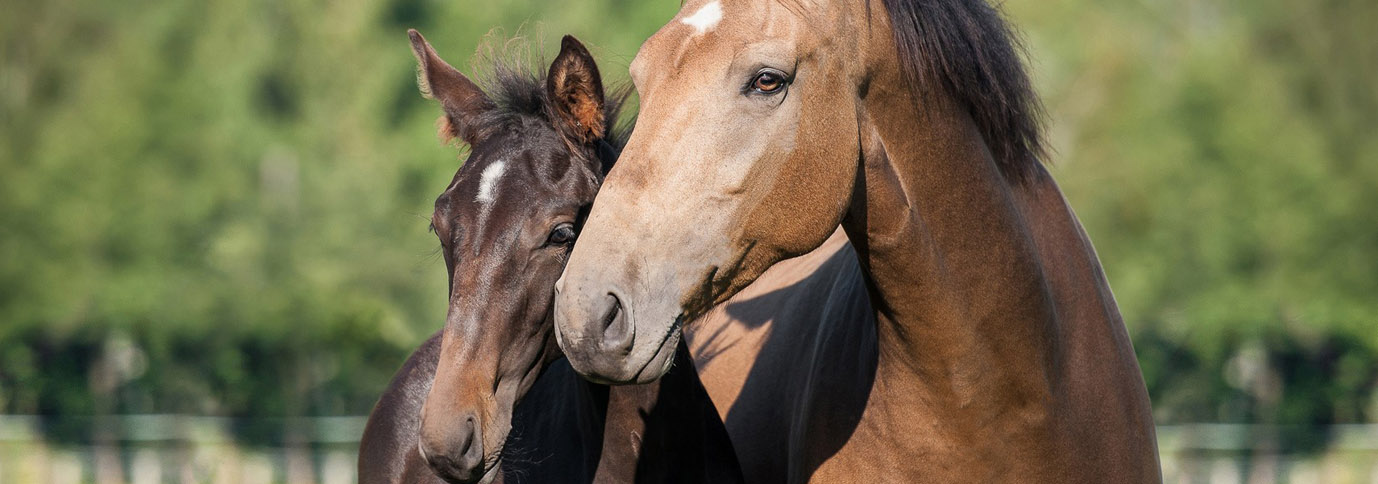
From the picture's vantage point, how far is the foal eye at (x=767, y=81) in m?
2.50

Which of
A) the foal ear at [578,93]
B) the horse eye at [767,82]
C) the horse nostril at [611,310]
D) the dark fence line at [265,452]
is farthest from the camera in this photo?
the dark fence line at [265,452]

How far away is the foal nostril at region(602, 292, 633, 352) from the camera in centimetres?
233

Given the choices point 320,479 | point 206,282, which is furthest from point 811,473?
point 206,282

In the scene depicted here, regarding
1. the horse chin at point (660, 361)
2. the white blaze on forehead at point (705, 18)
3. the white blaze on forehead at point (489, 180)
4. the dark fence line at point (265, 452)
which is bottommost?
the dark fence line at point (265, 452)

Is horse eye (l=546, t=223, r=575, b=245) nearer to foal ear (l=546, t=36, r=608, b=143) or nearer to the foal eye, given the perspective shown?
foal ear (l=546, t=36, r=608, b=143)

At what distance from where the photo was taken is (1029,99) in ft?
10.0

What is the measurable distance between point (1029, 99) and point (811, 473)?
1023 mm

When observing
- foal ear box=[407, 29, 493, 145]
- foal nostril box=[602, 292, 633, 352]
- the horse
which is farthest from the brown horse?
foal ear box=[407, 29, 493, 145]

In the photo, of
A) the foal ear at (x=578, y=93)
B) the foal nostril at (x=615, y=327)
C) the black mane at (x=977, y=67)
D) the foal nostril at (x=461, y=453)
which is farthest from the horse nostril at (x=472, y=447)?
the black mane at (x=977, y=67)

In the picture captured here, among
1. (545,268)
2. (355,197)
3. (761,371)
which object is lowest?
(355,197)

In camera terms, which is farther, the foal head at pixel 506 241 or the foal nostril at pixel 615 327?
the foal head at pixel 506 241

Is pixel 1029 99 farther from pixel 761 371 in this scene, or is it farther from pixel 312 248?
pixel 312 248

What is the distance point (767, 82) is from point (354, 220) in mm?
15759

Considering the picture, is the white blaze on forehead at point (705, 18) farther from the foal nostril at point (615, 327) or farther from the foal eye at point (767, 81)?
the foal nostril at point (615, 327)
